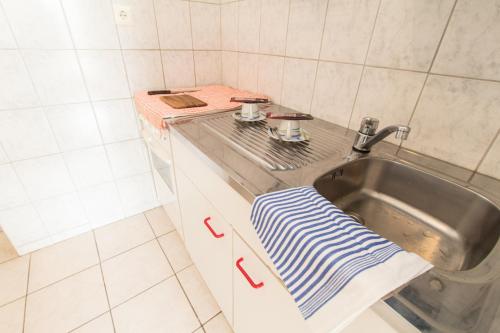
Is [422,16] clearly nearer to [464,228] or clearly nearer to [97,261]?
[464,228]

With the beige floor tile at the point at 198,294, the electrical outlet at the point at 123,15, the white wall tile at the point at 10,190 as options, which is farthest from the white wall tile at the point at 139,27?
the beige floor tile at the point at 198,294

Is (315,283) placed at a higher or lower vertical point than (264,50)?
lower

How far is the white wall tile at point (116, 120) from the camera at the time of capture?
1.29m

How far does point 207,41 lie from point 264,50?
1.62ft

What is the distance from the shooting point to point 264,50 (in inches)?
46.8

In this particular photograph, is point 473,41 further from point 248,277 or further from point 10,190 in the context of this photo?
point 10,190

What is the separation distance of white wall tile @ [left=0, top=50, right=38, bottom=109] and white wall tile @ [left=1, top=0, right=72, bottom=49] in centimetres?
8

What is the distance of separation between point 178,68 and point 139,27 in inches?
11.3

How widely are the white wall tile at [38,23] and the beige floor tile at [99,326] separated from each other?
1.28 meters

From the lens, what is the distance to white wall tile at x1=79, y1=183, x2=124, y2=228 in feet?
4.71

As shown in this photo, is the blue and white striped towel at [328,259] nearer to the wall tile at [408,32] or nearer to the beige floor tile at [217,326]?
the wall tile at [408,32]

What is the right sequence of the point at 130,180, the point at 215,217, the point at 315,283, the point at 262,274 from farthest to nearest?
the point at 130,180, the point at 215,217, the point at 262,274, the point at 315,283

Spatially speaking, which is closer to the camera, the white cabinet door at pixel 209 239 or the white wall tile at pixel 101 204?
the white cabinet door at pixel 209 239

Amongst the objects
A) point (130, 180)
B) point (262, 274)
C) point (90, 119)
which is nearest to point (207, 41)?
point (90, 119)
